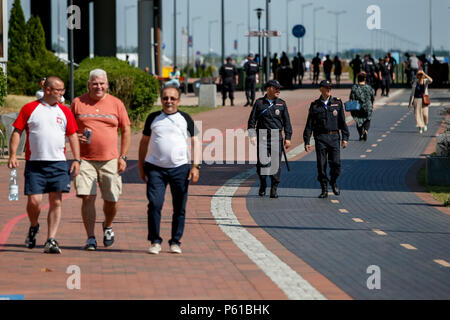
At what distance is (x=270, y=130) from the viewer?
14.8 m

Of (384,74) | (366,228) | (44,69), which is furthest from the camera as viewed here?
(384,74)

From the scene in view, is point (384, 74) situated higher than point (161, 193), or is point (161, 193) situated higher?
point (384, 74)

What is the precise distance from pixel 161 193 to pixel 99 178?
2.19 ft

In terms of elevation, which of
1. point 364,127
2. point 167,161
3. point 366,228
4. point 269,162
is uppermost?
point 167,161

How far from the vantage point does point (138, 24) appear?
172ft

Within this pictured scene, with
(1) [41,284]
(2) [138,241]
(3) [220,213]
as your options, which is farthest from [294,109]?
(1) [41,284]

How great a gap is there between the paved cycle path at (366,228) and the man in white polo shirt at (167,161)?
1.26 metres

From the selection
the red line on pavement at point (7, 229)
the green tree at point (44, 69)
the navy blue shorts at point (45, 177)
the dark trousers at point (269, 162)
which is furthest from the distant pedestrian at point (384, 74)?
the navy blue shorts at point (45, 177)

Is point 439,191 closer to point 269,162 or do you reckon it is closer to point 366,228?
point 269,162

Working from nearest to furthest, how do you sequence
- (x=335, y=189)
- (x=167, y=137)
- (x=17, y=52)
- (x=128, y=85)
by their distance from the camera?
(x=167, y=137)
(x=335, y=189)
(x=128, y=85)
(x=17, y=52)

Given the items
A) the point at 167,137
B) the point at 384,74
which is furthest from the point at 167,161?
the point at 384,74

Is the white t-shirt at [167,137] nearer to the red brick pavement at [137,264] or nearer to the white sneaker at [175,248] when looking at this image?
the white sneaker at [175,248]

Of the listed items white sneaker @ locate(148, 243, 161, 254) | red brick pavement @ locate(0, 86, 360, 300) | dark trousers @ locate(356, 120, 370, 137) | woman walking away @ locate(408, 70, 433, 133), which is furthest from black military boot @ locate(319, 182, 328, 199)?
woman walking away @ locate(408, 70, 433, 133)
